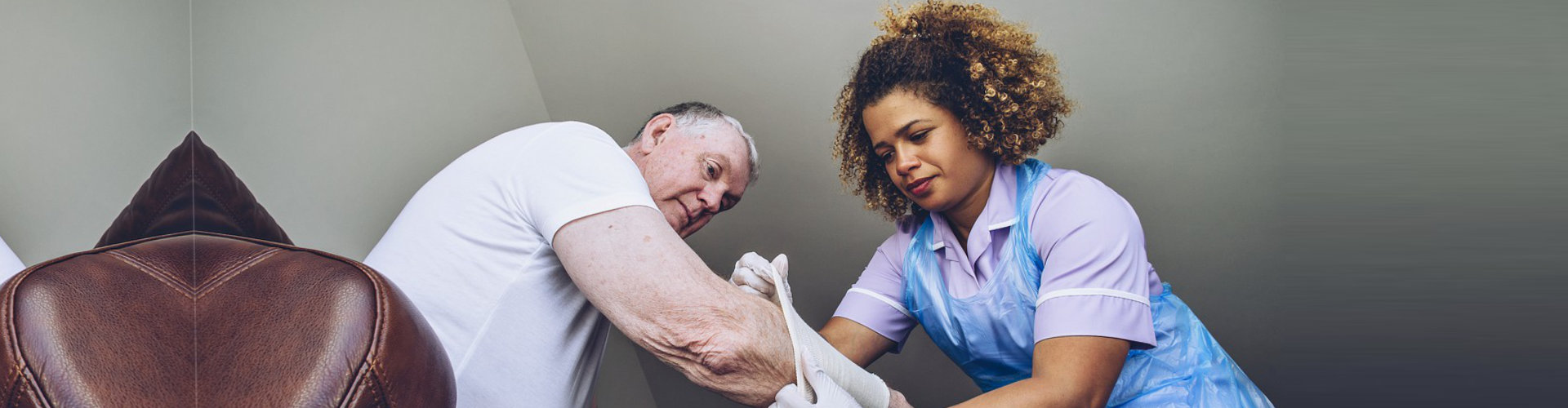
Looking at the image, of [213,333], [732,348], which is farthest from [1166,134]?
[213,333]

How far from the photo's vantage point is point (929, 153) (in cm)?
117

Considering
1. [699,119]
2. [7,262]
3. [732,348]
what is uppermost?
[7,262]

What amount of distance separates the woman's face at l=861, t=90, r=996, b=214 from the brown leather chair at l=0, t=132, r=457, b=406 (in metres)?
0.72

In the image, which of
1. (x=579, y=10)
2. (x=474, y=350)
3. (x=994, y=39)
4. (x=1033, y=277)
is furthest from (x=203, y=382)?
(x=579, y=10)

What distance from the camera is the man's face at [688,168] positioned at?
1.22 m

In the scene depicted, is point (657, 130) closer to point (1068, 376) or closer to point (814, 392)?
point (814, 392)

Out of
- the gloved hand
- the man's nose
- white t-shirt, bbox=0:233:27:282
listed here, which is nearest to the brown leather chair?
white t-shirt, bbox=0:233:27:282

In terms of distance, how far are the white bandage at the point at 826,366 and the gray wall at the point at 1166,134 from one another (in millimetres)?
563

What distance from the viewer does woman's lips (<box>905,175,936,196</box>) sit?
3.87ft

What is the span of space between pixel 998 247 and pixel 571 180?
588 mm

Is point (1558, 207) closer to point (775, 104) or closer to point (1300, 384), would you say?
point (1300, 384)

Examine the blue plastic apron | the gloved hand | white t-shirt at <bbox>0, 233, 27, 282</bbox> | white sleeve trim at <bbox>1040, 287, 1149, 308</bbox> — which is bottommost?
the blue plastic apron

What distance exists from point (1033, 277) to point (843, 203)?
1.82ft

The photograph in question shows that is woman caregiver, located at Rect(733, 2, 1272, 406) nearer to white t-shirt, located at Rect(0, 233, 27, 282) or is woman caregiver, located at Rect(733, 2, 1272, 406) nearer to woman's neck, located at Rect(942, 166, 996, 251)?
woman's neck, located at Rect(942, 166, 996, 251)
